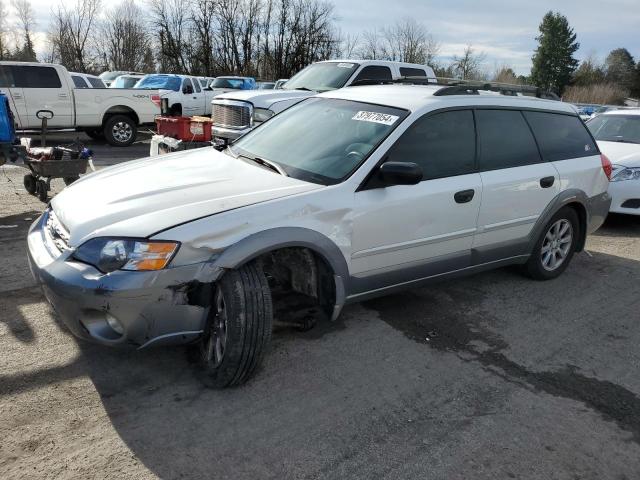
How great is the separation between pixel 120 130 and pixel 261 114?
7.26 meters

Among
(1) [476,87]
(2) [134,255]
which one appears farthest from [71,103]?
(2) [134,255]

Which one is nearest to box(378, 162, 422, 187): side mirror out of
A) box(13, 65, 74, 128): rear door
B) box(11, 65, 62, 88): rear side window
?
box(13, 65, 74, 128): rear door

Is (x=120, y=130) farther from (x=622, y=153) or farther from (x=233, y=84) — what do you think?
(x=622, y=153)

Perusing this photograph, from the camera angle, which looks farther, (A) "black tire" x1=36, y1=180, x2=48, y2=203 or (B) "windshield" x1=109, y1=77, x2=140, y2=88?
(B) "windshield" x1=109, y1=77, x2=140, y2=88

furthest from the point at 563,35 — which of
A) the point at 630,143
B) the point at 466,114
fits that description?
the point at 466,114

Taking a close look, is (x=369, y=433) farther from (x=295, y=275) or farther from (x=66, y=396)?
(x=66, y=396)

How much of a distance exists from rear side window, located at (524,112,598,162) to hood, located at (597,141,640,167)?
2.48 meters

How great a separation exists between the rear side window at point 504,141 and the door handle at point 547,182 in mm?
168

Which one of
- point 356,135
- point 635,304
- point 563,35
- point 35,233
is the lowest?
point 635,304

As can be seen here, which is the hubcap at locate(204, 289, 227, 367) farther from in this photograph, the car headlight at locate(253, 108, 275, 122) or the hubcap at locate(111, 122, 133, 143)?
the hubcap at locate(111, 122, 133, 143)

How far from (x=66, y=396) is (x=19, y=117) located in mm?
11723

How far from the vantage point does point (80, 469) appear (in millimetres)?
2424

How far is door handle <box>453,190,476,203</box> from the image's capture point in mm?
3928

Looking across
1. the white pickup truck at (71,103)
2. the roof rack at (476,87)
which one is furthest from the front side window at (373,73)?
the white pickup truck at (71,103)
